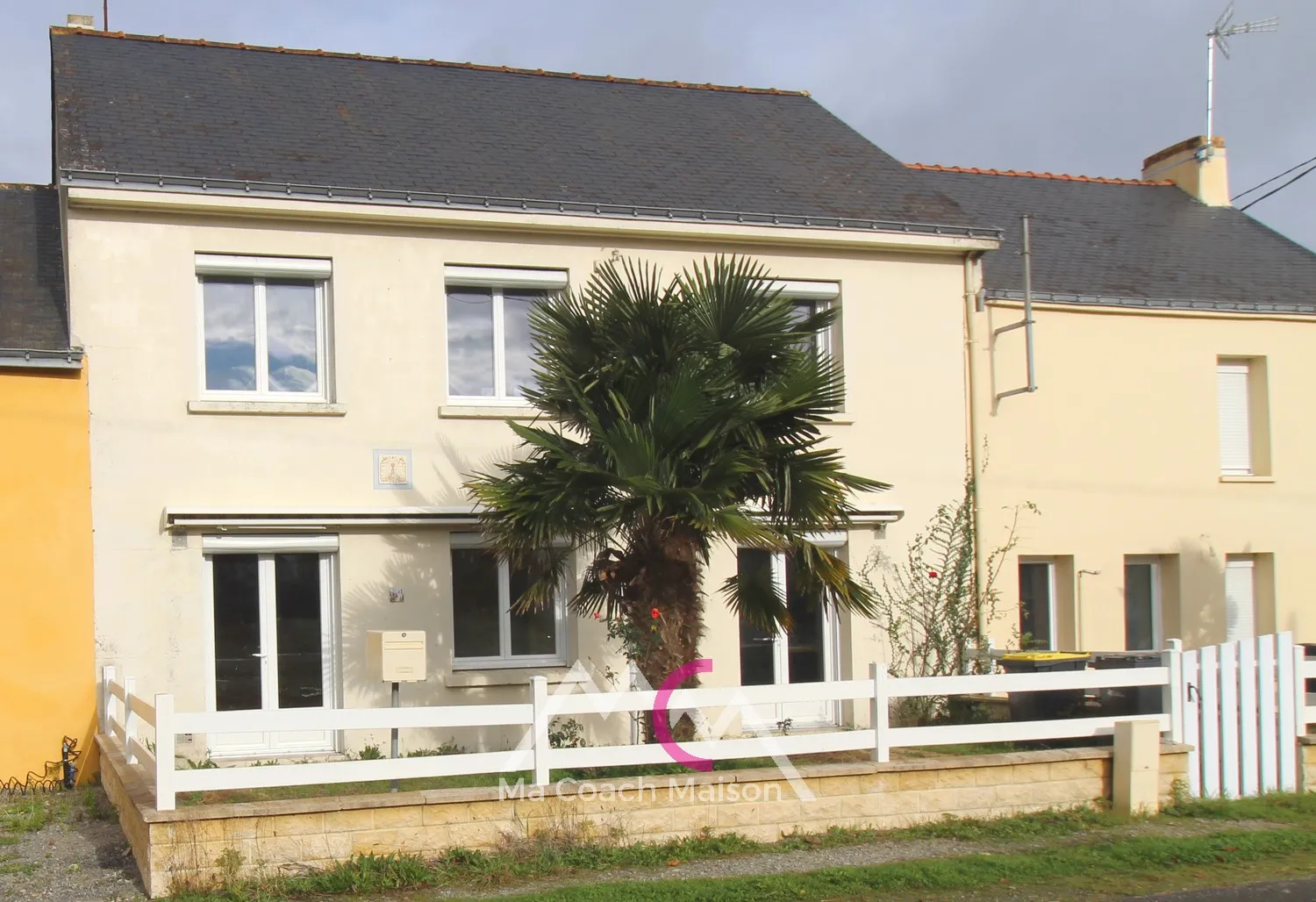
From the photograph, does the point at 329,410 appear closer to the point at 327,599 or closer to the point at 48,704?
the point at 327,599

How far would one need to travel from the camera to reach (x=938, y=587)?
1420 centimetres

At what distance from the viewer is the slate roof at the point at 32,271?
1205cm

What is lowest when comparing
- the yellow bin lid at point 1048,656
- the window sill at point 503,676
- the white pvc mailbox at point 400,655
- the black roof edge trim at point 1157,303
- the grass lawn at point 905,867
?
the grass lawn at point 905,867

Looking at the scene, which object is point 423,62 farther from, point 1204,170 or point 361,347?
point 1204,170

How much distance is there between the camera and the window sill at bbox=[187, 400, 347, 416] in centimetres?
1229

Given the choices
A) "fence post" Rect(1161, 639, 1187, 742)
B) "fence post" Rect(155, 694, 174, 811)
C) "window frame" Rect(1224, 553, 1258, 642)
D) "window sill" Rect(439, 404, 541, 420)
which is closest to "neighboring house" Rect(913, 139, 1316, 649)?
"window frame" Rect(1224, 553, 1258, 642)

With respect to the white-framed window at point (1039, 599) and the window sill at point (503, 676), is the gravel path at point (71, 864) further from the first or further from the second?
the white-framed window at point (1039, 599)

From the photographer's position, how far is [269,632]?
12.5m

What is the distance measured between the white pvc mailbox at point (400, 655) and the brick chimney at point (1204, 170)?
1429 cm

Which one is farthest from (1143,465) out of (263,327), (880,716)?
(263,327)

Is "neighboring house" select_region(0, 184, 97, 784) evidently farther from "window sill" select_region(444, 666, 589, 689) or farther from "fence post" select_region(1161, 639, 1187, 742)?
"fence post" select_region(1161, 639, 1187, 742)

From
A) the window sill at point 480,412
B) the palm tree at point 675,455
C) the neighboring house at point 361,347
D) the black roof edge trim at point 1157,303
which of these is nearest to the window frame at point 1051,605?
the neighboring house at point 361,347

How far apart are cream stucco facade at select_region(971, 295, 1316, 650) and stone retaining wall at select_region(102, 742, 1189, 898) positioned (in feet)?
17.2

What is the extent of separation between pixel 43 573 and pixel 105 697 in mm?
1241
